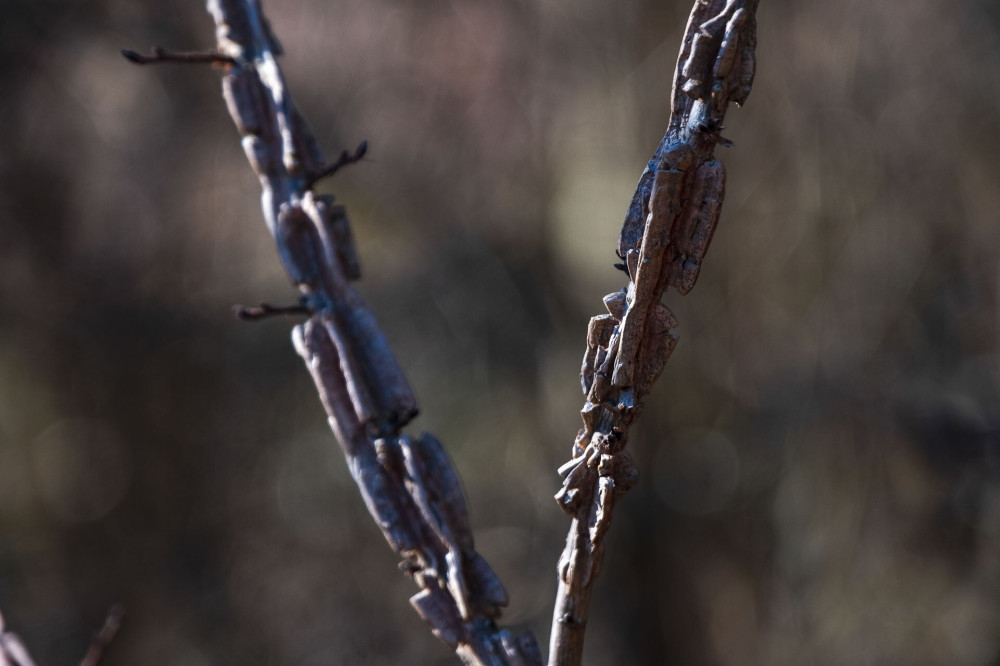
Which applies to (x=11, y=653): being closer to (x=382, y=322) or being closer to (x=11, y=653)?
(x=11, y=653)

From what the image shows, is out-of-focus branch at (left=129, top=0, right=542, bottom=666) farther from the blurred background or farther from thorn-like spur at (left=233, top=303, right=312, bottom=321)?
the blurred background

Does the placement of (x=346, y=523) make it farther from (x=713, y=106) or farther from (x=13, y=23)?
(x=713, y=106)

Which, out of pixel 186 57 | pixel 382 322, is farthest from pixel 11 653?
pixel 382 322

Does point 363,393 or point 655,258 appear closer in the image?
point 655,258

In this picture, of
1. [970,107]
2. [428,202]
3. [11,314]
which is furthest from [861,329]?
[11,314]

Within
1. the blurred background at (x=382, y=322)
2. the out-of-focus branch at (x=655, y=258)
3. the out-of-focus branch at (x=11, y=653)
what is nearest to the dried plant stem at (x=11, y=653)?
the out-of-focus branch at (x=11, y=653)
